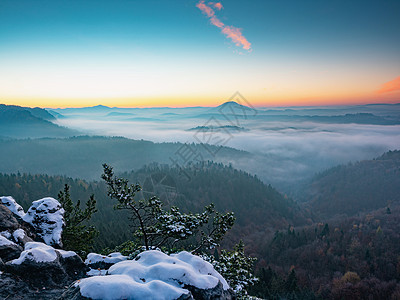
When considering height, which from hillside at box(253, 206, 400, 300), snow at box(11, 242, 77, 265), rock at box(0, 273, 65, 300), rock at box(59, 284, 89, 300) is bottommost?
hillside at box(253, 206, 400, 300)

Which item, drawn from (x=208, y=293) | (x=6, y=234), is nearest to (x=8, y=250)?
(x=6, y=234)

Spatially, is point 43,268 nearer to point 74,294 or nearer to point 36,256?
point 36,256

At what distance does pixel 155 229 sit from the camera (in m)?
15.5

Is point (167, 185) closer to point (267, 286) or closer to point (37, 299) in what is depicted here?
point (267, 286)

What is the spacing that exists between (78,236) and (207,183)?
18110 centimetres

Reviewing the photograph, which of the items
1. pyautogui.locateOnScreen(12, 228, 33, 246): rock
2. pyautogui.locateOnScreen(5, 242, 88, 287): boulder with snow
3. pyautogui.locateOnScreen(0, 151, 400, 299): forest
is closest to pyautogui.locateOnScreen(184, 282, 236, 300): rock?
pyautogui.locateOnScreen(5, 242, 88, 287): boulder with snow

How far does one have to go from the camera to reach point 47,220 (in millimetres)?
18703

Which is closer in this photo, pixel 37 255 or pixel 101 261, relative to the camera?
pixel 37 255

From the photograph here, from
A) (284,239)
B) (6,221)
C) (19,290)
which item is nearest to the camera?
(19,290)

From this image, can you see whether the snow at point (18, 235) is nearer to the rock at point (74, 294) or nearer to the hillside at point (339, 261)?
the rock at point (74, 294)

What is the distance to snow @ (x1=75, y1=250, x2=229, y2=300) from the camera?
726 centimetres

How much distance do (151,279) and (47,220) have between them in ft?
48.7

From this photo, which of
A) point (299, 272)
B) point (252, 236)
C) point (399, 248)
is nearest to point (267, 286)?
point (299, 272)

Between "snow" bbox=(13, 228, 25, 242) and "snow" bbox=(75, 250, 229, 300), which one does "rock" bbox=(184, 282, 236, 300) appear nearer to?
"snow" bbox=(75, 250, 229, 300)
